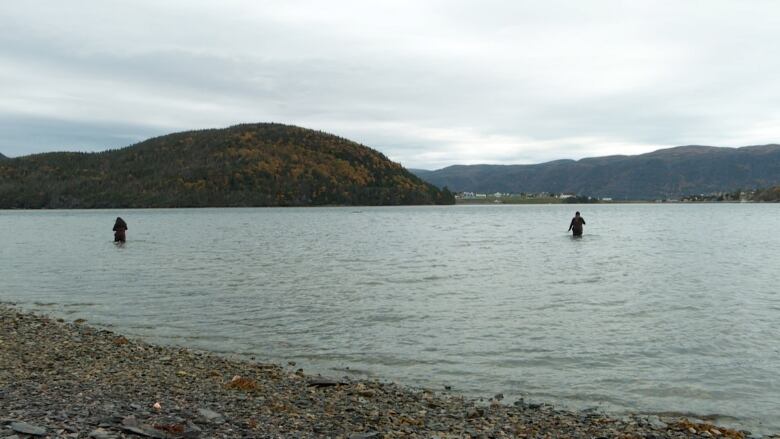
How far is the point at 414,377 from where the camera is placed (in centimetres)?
1430

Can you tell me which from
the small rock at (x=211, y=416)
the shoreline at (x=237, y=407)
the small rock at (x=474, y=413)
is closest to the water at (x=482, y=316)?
the shoreline at (x=237, y=407)

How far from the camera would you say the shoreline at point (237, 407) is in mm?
8875

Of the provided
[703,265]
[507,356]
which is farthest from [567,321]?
[703,265]

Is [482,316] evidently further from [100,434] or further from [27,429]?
[27,429]

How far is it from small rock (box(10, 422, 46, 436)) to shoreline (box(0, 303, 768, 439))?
1 centimetres

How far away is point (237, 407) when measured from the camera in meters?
10.5

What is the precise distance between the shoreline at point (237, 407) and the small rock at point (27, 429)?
12 mm

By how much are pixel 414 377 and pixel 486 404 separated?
2633 millimetres

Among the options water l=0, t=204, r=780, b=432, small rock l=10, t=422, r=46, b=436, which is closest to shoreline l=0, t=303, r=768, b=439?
small rock l=10, t=422, r=46, b=436

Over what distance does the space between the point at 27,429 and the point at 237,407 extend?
132 inches

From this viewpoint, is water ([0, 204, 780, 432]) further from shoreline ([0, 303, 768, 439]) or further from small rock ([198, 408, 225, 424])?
small rock ([198, 408, 225, 424])

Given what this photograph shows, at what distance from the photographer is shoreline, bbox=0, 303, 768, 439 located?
29.1 ft

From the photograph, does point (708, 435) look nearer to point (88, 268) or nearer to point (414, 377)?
point (414, 377)

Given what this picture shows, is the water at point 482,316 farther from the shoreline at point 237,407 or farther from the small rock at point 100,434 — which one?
the small rock at point 100,434
